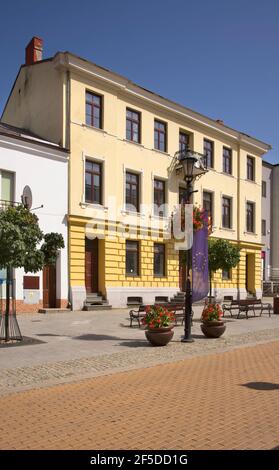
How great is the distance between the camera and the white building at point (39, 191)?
63.0 feet

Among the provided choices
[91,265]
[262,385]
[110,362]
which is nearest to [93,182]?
[91,265]

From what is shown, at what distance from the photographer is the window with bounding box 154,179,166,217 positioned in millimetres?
25922

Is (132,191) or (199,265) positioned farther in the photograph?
(132,191)

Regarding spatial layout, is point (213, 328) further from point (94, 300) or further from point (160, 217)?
point (160, 217)

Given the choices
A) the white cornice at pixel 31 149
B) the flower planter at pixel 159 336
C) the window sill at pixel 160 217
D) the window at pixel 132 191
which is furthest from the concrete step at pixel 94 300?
the flower planter at pixel 159 336

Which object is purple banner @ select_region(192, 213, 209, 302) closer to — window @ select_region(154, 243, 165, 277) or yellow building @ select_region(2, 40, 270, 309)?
yellow building @ select_region(2, 40, 270, 309)

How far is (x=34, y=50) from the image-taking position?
25156mm

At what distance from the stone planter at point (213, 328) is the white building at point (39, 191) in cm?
884

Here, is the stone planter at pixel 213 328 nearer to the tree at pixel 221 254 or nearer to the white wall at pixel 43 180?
the tree at pixel 221 254

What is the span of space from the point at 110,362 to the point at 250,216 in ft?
84.0

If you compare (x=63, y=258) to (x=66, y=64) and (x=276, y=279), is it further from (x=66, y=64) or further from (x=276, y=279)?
(x=276, y=279)

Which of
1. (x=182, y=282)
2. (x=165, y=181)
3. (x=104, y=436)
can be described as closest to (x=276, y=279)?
(x=182, y=282)
